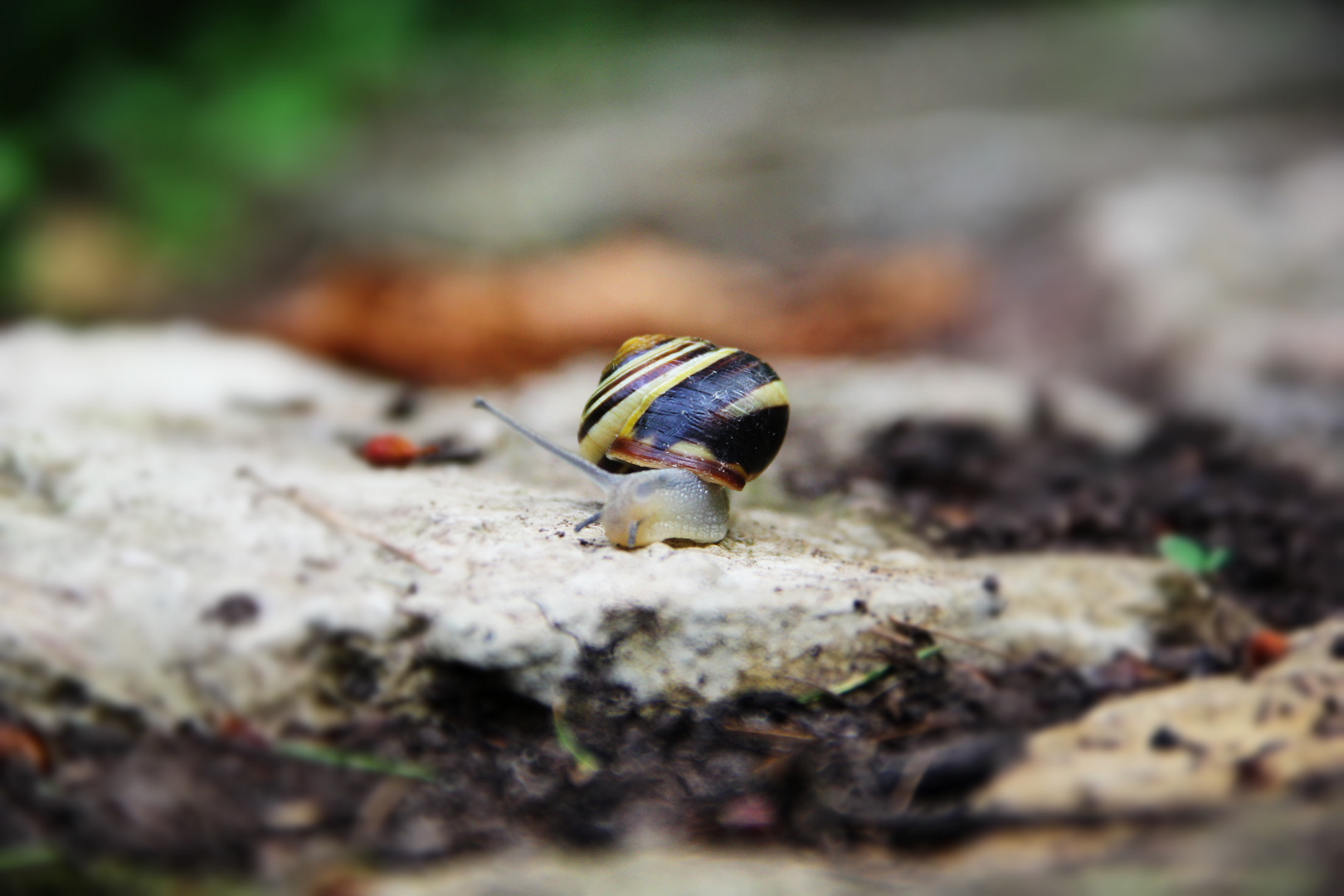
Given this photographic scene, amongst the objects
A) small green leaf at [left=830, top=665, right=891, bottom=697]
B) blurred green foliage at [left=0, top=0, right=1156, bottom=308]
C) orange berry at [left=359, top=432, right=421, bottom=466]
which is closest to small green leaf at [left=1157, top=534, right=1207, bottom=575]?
small green leaf at [left=830, top=665, right=891, bottom=697]

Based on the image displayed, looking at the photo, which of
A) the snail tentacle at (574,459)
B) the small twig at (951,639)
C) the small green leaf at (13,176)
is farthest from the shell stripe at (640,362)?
the small green leaf at (13,176)

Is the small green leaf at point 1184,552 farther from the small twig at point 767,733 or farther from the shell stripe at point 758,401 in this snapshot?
the small twig at point 767,733

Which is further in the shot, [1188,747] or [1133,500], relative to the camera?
[1133,500]

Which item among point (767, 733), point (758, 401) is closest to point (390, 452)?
point (758, 401)

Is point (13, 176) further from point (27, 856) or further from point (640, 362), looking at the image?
point (27, 856)

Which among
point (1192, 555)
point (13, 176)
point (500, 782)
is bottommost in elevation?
point (500, 782)

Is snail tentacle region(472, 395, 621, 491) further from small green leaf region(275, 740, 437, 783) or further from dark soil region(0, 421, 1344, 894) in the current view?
small green leaf region(275, 740, 437, 783)
